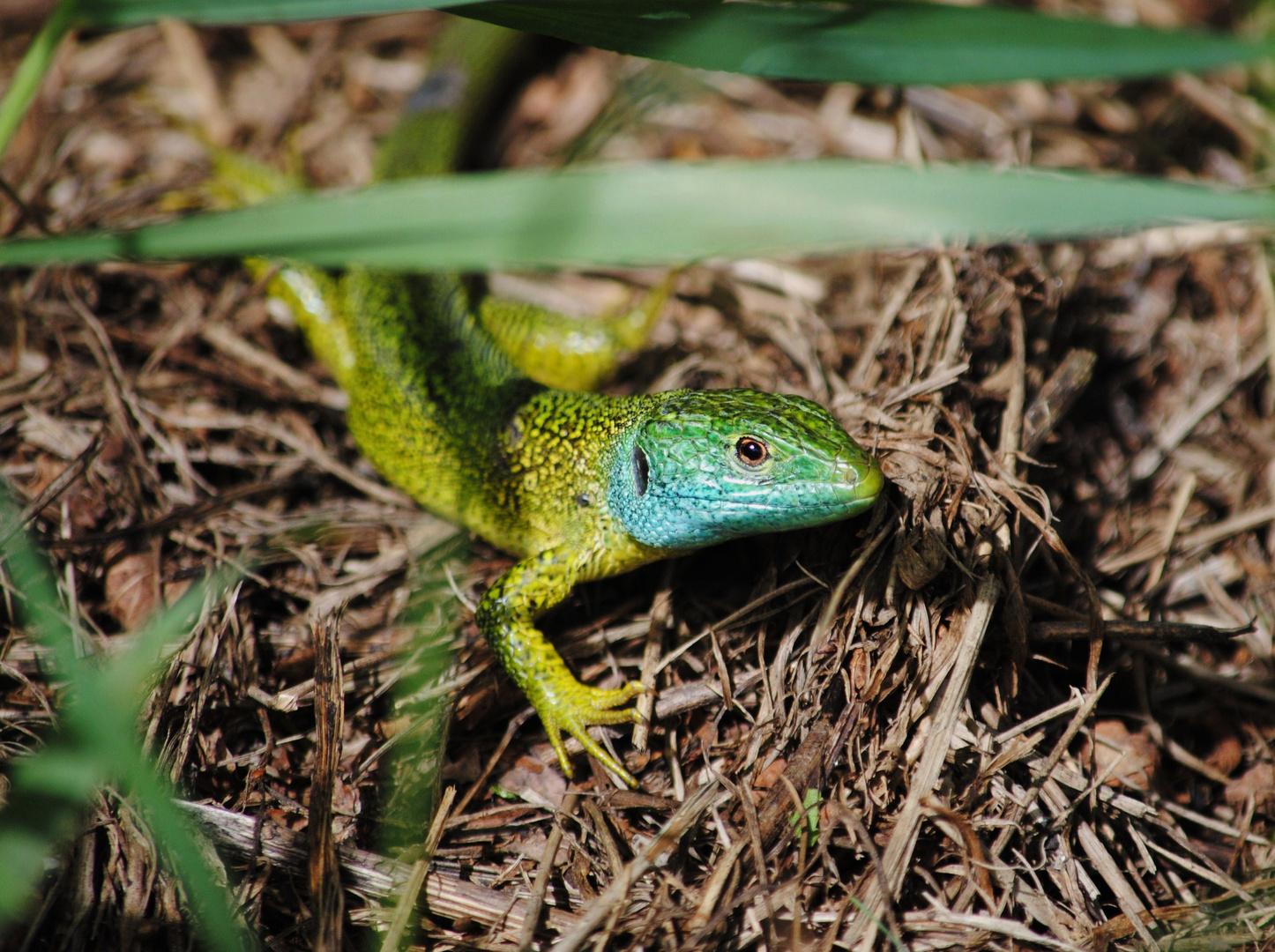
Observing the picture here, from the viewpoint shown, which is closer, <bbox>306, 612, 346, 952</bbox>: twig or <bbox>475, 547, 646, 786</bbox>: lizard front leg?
<bbox>306, 612, 346, 952</bbox>: twig

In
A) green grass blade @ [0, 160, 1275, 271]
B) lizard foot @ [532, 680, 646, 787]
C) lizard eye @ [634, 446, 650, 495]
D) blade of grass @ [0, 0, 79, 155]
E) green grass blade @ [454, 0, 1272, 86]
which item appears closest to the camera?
green grass blade @ [0, 160, 1275, 271]

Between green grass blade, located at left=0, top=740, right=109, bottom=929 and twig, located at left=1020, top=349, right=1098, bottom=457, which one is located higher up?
green grass blade, located at left=0, top=740, right=109, bottom=929

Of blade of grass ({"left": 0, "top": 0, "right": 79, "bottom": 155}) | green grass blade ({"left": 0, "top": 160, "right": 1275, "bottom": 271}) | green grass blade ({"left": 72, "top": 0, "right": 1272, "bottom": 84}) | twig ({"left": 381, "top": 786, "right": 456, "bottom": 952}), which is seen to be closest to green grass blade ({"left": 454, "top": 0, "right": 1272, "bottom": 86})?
green grass blade ({"left": 72, "top": 0, "right": 1272, "bottom": 84})

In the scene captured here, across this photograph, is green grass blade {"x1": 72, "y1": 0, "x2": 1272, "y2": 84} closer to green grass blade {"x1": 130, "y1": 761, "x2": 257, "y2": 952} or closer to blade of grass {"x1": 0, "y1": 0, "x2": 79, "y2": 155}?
blade of grass {"x1": 0, "y1": 0, "x2": 79, "y2": 155}

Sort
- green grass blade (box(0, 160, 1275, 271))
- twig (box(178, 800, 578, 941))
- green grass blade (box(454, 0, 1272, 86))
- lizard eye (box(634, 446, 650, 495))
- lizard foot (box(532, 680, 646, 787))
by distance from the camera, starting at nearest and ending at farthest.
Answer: green grass blade (box(0, 160, 1275, 271)), green grass blade (box(454, 0, 1272, 86)), twig (box(178, 800, 578, 941)), lizard foot (box(532, 680, 646, 787)), lizard eye (box(634, 446, 650, 495))

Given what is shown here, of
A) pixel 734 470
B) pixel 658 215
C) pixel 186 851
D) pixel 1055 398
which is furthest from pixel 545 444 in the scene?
pixel 1055 398

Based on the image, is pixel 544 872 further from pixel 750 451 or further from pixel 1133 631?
pixel 1133 631

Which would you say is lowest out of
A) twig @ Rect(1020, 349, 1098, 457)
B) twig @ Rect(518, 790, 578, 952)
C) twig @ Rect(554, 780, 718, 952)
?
twig @ Rect(518, 790, 578, 952)
